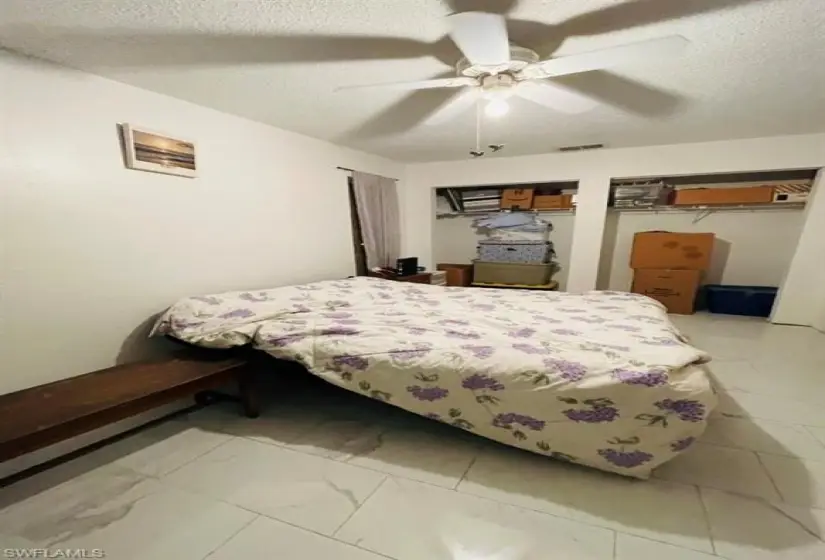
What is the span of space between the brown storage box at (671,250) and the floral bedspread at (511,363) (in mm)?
2050

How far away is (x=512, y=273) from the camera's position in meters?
4.70

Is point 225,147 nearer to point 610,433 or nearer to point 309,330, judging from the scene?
point 309,330

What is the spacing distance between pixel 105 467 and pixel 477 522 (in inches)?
59.8

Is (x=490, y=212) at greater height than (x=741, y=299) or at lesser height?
greater

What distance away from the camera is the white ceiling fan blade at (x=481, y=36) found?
1.24 m

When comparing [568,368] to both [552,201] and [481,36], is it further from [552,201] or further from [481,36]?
[552,201]

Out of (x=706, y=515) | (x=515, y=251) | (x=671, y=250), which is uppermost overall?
(x=671, y=250)

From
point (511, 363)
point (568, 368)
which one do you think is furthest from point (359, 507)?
point (568, 368)

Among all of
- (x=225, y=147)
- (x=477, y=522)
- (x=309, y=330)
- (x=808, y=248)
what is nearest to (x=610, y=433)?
(x=477, y=522)

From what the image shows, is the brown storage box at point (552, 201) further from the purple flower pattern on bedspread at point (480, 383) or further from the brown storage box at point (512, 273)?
the purple flower pattern on bedspread at point (480, 383)

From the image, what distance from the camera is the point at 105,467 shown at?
157 cm

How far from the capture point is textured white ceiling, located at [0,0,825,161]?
1.39 meters

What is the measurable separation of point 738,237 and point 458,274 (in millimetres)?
3136

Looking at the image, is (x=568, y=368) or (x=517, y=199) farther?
(x=517, y=199)
